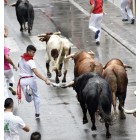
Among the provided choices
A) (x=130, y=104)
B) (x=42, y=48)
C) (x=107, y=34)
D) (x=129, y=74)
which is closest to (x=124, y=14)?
(x=107, y=34)

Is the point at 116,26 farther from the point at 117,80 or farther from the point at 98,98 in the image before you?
the point at 98,98

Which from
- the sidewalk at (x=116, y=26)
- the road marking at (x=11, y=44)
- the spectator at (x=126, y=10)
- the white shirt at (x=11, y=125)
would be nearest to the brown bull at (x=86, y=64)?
the white shirt at (x=11, y=125)

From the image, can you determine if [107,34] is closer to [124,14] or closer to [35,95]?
[124,14]

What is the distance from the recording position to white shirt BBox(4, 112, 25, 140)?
42.5 ft

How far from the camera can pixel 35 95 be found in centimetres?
1639

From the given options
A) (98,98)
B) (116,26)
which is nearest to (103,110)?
(98,98)

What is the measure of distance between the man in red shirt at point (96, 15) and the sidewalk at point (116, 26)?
Answer: 33.9 inches

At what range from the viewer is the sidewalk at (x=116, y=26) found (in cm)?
2436

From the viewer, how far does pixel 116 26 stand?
88.4ft

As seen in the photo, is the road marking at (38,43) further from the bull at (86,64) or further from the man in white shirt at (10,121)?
the man in white shirt at (10,121)

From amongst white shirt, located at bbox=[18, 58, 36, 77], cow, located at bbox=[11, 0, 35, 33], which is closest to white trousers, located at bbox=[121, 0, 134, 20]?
cow, located at bbox=[11, 0, 35, 33]

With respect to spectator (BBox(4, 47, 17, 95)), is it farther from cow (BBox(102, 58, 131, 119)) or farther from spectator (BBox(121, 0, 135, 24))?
spectator (BBox(121, 0, 135, 24))

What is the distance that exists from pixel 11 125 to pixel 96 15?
11983 mm

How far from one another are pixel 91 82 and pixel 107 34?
35.7ft
